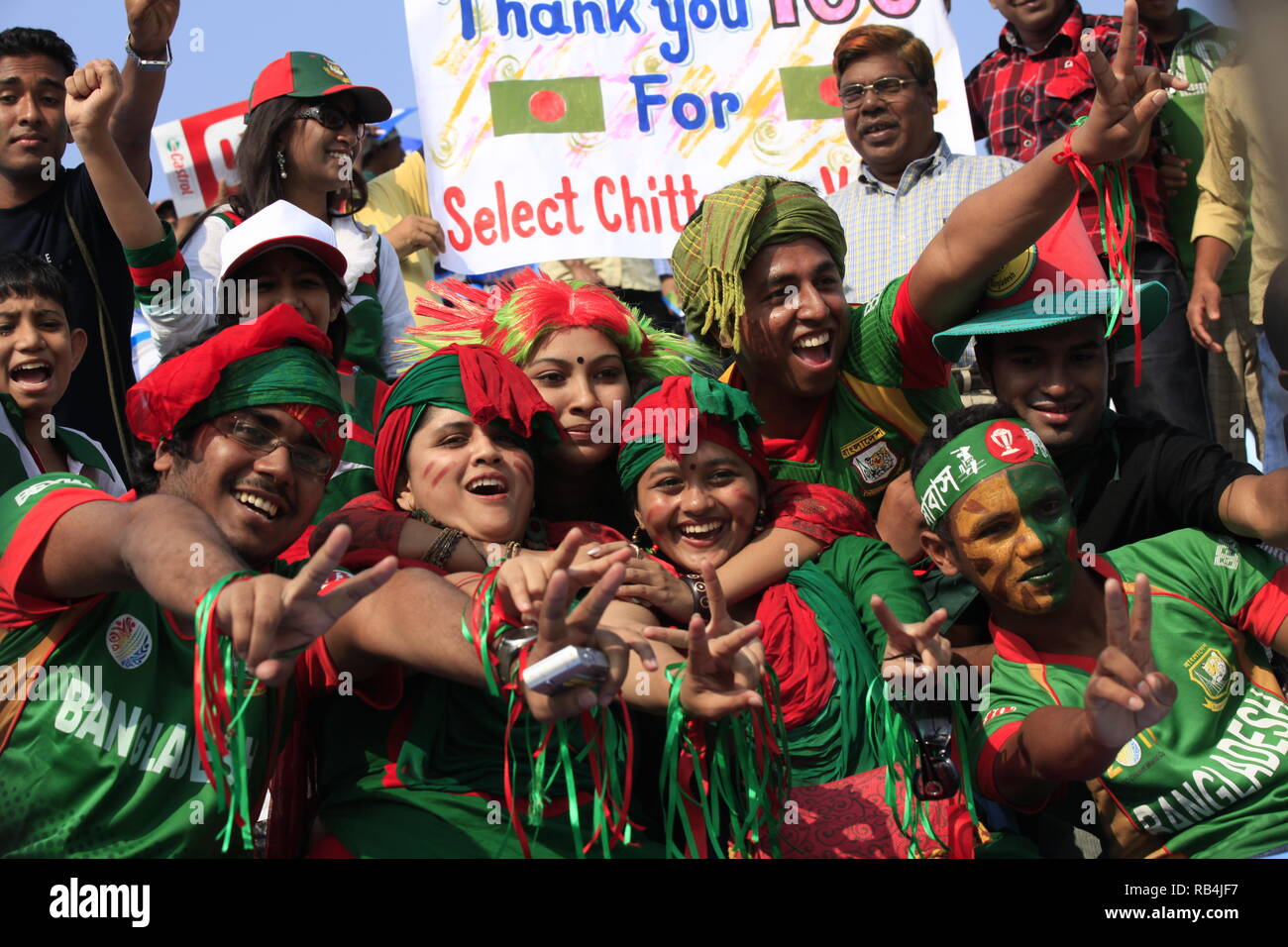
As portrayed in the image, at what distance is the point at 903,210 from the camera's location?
5.15 m

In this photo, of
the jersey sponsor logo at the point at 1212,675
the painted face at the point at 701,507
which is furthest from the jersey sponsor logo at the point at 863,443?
the jersey sponsor logo at the point at 1212,675

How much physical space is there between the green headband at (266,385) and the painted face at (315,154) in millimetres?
1731

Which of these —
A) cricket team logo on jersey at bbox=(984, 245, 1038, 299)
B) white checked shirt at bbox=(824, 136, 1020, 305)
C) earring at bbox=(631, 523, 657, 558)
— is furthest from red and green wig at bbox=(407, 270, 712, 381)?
white checked shirt at bbox=(824, 136, 1020, 305)

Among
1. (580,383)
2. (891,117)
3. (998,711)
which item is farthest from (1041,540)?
(891,117)

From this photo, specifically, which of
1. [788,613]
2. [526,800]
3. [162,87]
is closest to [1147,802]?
[788,613]

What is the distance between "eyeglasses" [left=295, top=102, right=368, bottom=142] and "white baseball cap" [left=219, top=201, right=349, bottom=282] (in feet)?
2.01

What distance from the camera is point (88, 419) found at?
14.5 ft

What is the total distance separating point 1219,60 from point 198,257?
354 centimetres

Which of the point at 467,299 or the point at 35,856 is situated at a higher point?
the point at 467,299

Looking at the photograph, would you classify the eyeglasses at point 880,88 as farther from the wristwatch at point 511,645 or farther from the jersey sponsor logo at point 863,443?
the wristwatch at point 511,645

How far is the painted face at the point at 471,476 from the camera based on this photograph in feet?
10.8

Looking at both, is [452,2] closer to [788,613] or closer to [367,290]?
[367,290]

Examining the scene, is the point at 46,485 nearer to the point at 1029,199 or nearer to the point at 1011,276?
the point at 1029,199
